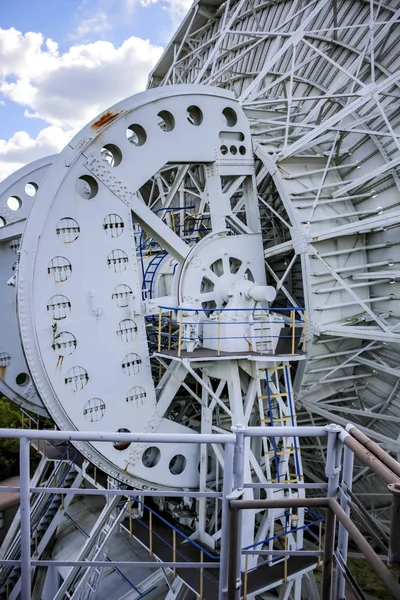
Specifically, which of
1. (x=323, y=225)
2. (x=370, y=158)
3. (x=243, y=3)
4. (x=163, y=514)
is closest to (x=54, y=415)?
(x=163, y=514)

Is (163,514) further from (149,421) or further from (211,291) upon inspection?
(211,291)

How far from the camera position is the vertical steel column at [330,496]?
11.2ft

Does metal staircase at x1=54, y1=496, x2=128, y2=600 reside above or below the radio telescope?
below

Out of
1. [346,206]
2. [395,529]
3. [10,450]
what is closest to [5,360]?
[346,206]

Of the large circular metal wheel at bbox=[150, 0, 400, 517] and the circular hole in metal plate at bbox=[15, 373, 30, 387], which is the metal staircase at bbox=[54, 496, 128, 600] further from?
the large circular metal wheel at bbox=[150, 0, 400, 517]

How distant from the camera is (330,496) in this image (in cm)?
350

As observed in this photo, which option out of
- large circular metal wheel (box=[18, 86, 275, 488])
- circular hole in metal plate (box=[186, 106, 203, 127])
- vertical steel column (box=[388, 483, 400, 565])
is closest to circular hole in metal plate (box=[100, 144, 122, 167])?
large circular metal wheel (box=[18, 86, 275, 488])

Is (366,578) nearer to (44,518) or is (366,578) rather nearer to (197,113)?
(44,518)

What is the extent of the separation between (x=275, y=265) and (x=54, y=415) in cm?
754

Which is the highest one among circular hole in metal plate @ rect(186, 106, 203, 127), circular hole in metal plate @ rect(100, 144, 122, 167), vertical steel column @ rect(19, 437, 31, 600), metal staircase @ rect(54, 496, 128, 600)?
circular hole in metal plate @ rect(186, 106, 203, 127)

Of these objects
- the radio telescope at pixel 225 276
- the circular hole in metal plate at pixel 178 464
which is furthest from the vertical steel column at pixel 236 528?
the circular hole in metal plate at pixel 178 464

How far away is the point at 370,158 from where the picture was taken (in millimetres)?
11664

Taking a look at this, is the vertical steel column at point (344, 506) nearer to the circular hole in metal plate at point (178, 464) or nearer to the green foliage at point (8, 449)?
the circular hole in metal plate at point (178, 464)

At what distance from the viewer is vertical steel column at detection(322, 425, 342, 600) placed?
341 centimetres
